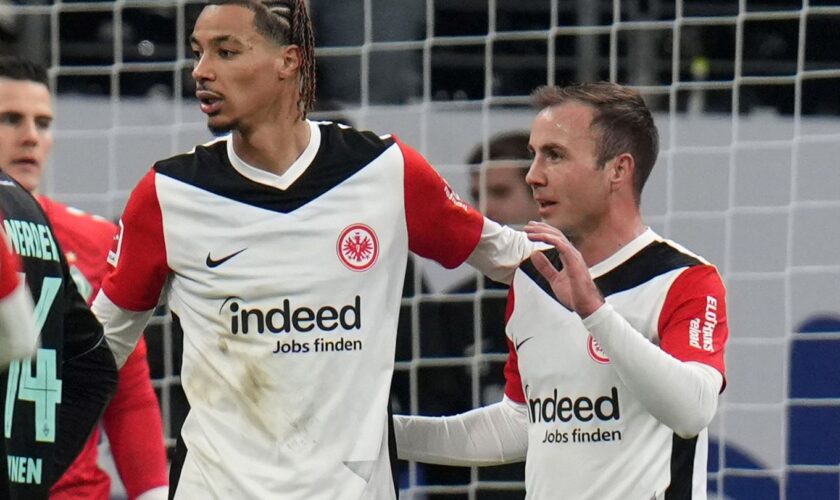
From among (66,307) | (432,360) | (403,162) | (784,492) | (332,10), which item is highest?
(332,10)

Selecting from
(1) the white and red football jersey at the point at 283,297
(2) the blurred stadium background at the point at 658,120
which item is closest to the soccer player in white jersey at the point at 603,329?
(1) the white and red football jersey at the point at 283,297

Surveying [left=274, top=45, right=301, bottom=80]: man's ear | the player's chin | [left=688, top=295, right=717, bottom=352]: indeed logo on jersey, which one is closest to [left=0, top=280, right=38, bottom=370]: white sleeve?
the player's chin

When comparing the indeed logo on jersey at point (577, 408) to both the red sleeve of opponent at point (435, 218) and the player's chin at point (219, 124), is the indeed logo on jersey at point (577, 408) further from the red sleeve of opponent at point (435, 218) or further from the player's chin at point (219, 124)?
the player's chin at point (219, 124)

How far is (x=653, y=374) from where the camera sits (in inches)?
116

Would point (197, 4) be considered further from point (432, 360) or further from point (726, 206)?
point (726, 206)

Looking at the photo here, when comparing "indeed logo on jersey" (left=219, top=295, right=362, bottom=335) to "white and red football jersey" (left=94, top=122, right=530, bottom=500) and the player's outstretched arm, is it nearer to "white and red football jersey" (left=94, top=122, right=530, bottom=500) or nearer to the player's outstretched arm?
"white and red football jersey" (left=94, top=122, right=530, bottom=500)

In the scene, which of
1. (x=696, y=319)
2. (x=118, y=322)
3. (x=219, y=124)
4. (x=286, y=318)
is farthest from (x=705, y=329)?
(x=118, y=322)

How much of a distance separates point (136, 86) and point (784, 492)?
2886 mm

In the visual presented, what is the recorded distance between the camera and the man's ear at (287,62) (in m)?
3.23

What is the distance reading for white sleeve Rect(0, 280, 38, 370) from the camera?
8.64 ft

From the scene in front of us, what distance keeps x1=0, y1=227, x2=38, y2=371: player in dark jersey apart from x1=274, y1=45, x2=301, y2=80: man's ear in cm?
77

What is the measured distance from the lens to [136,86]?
6.27 metres

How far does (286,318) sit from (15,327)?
2.10ft

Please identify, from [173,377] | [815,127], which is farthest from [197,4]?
[815,127]
